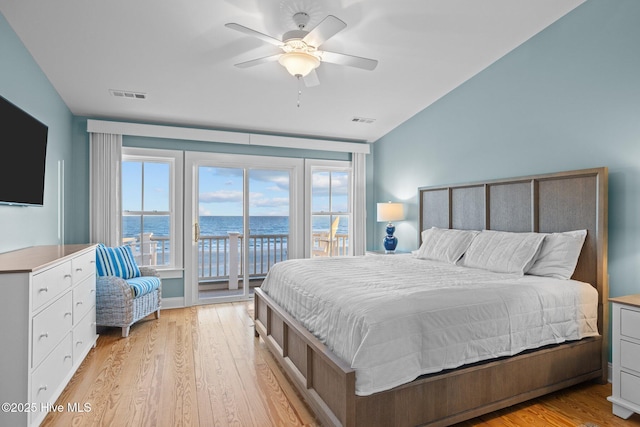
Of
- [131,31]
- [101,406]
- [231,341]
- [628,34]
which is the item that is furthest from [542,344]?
[131,31]

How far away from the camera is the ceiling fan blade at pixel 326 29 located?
7.29 ft

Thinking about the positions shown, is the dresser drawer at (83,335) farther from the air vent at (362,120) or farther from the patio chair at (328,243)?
the air vent at (362,120)

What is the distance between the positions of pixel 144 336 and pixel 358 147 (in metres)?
4.13

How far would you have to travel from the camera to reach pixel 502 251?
3.05 meters

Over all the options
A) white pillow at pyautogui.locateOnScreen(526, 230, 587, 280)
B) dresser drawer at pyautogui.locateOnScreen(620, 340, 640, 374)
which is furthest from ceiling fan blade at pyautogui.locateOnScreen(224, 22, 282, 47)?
dresser drawer at pyautogui.locateOnScreen(620, 340, 640, 374)

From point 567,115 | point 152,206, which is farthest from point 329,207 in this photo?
point 567,115

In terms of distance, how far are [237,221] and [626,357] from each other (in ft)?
14.9

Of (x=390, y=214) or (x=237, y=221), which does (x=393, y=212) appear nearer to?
(x=390, y=214)

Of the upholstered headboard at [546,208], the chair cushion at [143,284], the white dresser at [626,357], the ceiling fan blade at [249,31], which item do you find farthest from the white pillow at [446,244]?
the chair cushion at [143,284]

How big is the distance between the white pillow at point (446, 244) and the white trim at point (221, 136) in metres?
2.29

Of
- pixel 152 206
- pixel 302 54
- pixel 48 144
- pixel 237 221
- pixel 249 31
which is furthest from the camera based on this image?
pixel 237 221

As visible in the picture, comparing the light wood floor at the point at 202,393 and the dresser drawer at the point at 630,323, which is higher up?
the dresser drawer at the point at 630,323

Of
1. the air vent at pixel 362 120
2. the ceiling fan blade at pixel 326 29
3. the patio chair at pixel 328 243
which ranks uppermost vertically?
the air vent at pixel 362 120

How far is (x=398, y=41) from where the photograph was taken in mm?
3211
